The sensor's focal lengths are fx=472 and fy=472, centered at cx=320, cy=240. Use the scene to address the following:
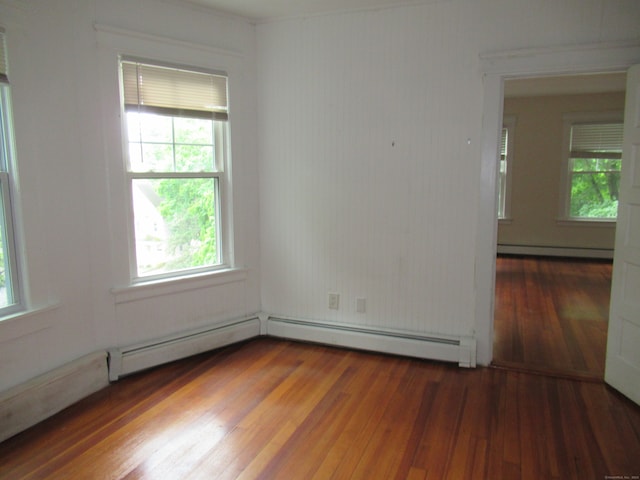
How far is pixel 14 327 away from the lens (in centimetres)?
262

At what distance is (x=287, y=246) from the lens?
4.01 meters

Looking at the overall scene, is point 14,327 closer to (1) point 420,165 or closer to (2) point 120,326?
(2) point 120,326

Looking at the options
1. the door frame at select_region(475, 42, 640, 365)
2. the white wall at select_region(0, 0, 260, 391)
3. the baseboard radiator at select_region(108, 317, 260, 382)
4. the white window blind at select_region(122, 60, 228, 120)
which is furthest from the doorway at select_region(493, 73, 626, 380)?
the white wall at select_region(0, 0, 260, 391)

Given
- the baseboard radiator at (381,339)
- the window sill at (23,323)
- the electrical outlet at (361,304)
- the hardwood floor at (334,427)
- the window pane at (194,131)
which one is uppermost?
the window pane at (194,131)

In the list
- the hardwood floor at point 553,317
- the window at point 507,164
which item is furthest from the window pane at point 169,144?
the window at point 507,164

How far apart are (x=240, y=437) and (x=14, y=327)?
139cm

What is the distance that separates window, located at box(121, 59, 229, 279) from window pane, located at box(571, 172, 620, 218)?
640cm

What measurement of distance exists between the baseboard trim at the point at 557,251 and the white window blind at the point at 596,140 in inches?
60.0

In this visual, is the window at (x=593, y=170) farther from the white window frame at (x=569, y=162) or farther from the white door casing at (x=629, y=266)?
the white door casing at (x=629, y=266)

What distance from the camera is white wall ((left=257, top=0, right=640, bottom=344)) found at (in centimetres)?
331

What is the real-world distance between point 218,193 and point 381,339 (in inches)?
68.3

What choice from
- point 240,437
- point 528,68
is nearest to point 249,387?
point 240,437

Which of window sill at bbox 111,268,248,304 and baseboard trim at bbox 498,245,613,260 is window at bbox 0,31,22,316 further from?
baseboard trim at bbox 498,245,613,260

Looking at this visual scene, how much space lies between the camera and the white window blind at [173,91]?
3.20 m
